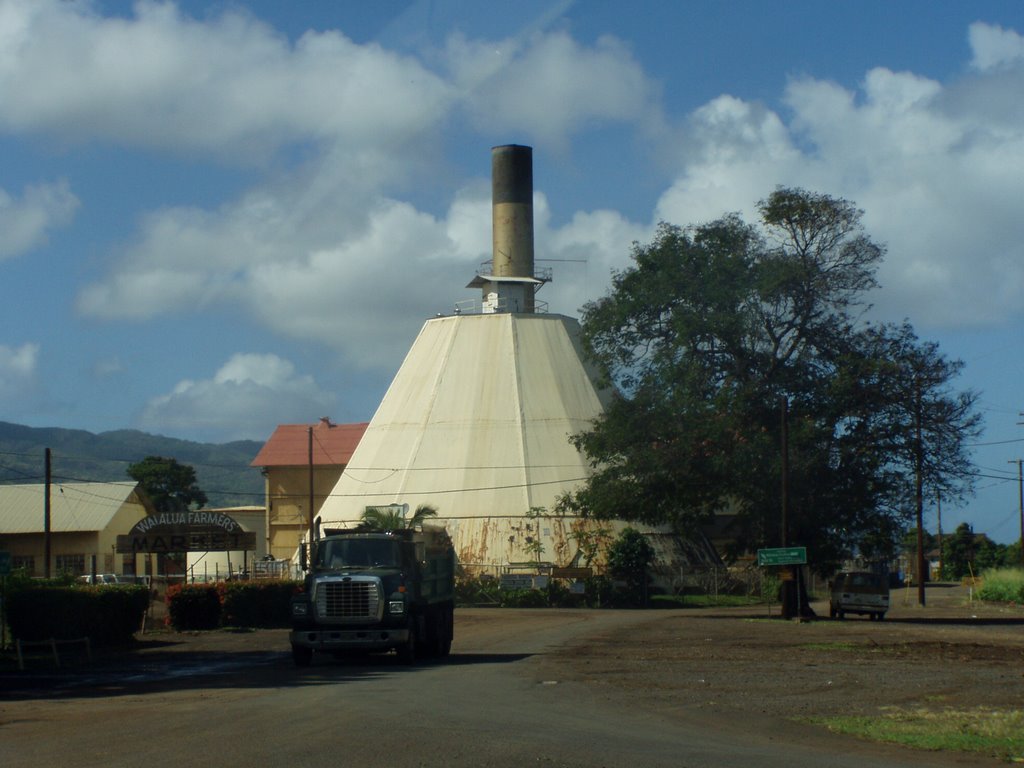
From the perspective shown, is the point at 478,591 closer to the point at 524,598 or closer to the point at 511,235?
the point at 524,598

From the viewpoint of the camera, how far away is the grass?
12.8 m

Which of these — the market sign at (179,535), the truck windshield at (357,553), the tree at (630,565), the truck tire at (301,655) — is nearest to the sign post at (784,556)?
the market sign at (179,535)

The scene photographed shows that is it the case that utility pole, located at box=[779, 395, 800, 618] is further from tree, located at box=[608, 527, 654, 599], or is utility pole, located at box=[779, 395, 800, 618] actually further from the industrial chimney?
the industrial chimney

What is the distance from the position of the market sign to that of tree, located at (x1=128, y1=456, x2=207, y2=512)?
66.9 m

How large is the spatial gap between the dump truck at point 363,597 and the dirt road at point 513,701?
0.58 meters

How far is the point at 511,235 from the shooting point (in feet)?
251

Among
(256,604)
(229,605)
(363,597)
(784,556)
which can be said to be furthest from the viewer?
(784,556)

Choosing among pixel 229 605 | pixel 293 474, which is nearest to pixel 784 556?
pixel 229 605

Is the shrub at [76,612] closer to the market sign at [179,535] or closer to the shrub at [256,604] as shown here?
the shrub at [256,604]

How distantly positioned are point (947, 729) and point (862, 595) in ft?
111

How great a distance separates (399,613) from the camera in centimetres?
2258

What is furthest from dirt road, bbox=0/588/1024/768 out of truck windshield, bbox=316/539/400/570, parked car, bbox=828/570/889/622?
parked car, bbox=828/570/889/622

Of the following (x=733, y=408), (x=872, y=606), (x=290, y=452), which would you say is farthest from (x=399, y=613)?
(x=290, y=452)

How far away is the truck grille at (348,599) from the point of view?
74.0ft
